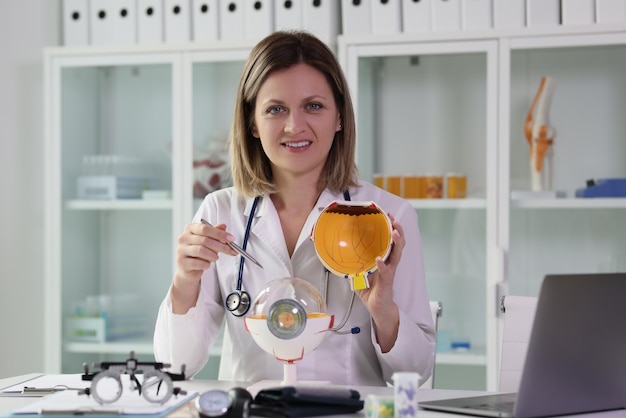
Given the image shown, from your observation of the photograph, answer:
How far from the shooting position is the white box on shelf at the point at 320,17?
3270 millimetres

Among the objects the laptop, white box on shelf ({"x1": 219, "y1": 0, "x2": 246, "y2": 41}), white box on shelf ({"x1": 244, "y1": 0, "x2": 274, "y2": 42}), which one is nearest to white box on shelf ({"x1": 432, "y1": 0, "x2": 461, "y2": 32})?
white box on shelf ({"x1": 244, "y1": 0, "x2": 274, "y2": 42})

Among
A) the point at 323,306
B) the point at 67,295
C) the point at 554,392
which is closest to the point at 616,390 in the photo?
the point at 554,392

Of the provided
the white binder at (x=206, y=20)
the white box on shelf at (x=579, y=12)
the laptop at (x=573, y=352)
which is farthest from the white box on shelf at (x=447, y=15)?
the laptop at (x=573, y=352)

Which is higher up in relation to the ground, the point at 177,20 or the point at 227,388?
the point at 177,20

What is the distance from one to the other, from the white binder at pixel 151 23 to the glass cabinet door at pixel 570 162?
1420 millimetres

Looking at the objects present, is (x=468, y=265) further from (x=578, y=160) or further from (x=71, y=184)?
(x=71, y=184)

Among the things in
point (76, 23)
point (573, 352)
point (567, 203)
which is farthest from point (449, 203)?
point (573, 352)

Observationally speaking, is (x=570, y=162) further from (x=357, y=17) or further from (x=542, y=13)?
(x=357, y=17)

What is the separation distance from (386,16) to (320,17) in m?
0.26

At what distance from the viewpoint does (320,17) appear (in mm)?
3277

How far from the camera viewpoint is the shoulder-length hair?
78.0 inches

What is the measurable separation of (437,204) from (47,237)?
1597 millimetres

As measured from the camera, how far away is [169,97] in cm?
344

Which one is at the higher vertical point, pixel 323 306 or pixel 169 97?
pixel 169 97
